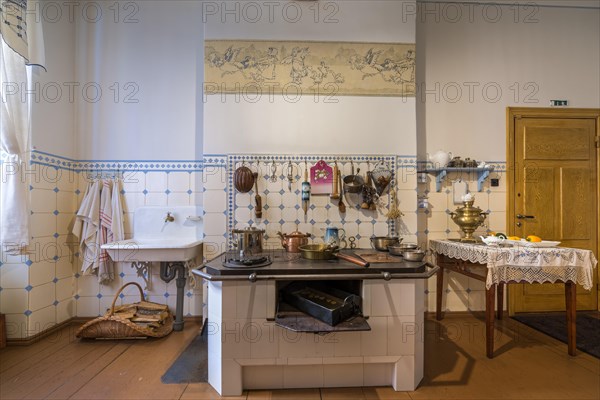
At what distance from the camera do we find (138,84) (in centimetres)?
263

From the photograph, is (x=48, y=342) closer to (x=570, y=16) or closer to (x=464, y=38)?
(x=464, y=38)

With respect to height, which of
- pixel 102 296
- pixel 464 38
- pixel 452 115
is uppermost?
pixel 464 38

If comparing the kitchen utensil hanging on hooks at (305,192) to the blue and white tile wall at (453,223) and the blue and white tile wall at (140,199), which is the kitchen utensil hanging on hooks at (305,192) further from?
the blue and white tile wall at (453,223)

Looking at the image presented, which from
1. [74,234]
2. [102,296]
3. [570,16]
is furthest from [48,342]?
[570,16]

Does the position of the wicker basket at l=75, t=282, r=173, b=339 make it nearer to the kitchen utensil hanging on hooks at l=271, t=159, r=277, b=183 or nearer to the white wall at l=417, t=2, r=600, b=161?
the kitchen utensil hanging on hooks at l=271, t=159, r=277, b=183

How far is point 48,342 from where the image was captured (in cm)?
220

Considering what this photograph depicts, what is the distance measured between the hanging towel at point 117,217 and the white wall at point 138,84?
1.14 ft

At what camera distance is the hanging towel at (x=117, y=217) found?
250cm

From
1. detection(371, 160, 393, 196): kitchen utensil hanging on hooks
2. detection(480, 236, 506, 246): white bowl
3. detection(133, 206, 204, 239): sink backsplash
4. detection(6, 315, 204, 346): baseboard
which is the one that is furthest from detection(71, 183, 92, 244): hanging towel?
detection(480, 236, 506, 246): white bowl

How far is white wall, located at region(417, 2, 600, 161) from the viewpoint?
2752 mm

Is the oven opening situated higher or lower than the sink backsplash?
lower

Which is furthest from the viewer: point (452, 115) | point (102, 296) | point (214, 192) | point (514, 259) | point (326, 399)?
point (452, 115)

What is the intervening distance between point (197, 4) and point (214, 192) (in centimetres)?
178

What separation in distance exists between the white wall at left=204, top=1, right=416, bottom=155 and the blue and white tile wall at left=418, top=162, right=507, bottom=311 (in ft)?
1.84
